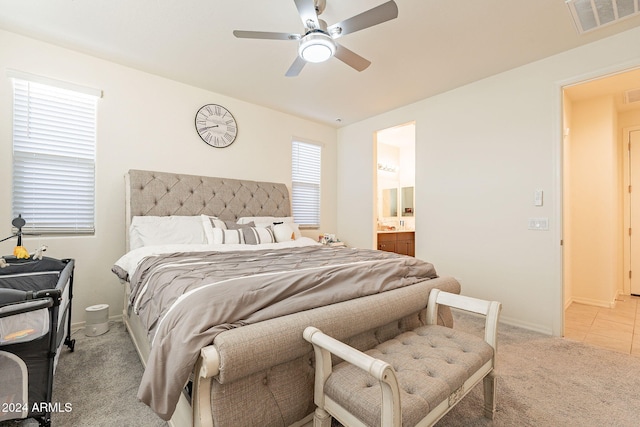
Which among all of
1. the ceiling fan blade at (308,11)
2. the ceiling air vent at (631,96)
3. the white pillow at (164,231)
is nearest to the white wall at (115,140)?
the white pillow at (164,231)

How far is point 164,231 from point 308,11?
2.33 m

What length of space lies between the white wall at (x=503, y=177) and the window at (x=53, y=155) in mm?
3756

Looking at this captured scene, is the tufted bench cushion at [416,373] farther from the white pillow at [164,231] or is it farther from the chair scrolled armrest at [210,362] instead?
the white pillow at [164,231]

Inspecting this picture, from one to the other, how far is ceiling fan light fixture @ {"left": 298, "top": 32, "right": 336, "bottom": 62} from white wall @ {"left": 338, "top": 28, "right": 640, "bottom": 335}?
2134 mm

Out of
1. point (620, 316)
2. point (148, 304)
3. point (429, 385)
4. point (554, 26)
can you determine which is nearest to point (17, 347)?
point (148, 304)

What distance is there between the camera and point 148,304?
1.55 m

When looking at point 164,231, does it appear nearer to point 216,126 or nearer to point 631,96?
point 216,126

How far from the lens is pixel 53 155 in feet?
8.59

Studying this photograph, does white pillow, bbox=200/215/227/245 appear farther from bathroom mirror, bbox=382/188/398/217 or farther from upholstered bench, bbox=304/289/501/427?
bathroom mirror, bbox=382/188/398/217

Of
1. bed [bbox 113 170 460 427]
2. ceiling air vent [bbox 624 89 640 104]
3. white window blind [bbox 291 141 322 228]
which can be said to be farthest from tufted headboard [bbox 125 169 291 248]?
ceiling air vent [bbox 624 89 640 104]

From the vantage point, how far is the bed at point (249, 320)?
1.02 m

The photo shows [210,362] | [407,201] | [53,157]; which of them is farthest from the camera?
[407,201]

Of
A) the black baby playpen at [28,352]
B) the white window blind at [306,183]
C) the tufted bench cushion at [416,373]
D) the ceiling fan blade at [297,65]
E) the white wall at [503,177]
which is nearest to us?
the tufted bench cushion at [416,373]

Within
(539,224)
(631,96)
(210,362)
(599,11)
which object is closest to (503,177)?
(539,224)
